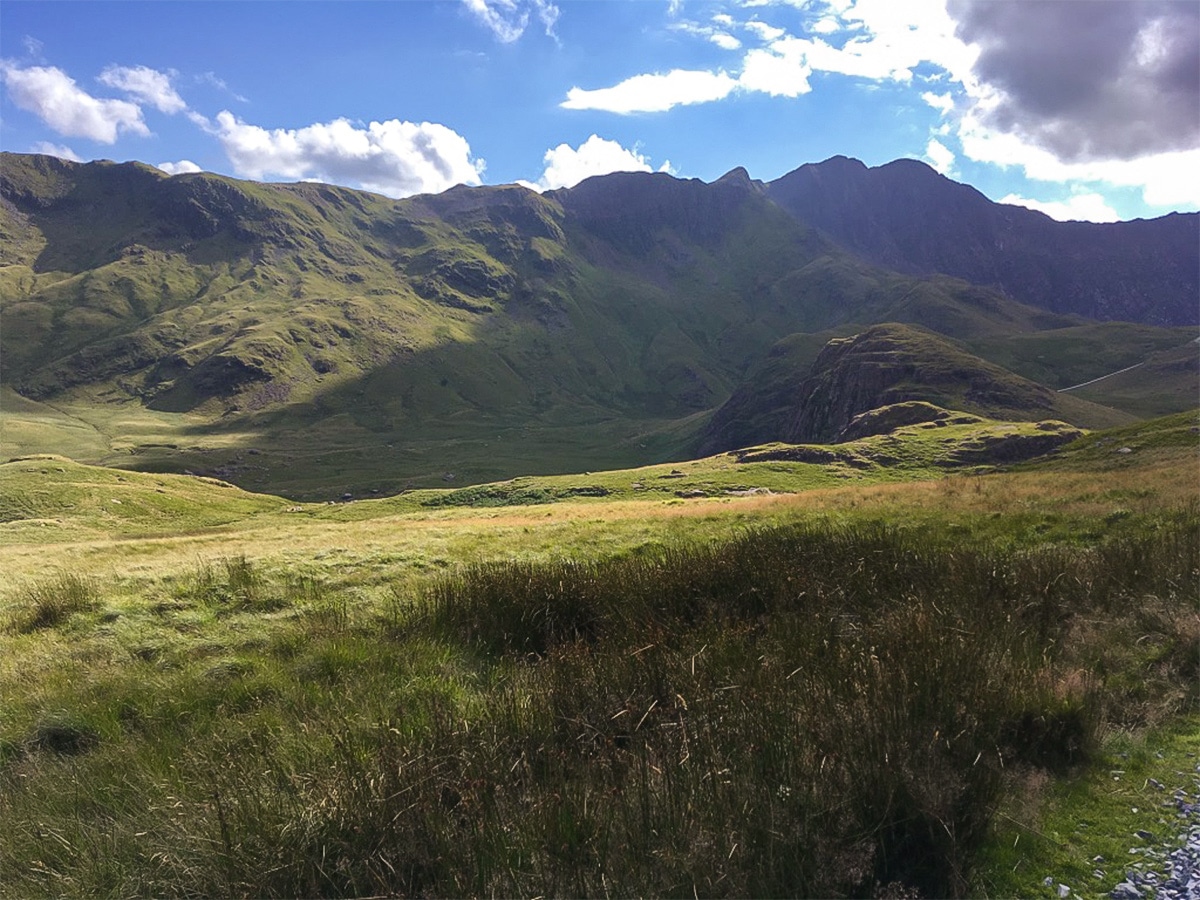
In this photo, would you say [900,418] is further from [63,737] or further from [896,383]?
[63,737]

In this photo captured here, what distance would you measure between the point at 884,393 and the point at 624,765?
440 feet

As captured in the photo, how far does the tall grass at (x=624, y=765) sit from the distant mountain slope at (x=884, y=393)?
116 meters

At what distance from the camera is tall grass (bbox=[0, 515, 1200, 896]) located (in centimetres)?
432

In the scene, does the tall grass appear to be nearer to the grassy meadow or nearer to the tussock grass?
the grassy meadow

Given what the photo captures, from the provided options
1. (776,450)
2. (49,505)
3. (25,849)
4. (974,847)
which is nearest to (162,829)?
(25,849)

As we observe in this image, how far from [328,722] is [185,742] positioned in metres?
1.82

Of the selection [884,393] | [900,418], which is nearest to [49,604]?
[900,418]

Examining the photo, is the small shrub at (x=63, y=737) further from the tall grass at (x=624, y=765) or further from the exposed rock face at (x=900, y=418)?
the exposed rock face at (x=900, y=418)

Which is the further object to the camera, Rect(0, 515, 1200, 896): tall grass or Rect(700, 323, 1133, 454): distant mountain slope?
Rect(700, 323, 1133, 454): distant mountain slope

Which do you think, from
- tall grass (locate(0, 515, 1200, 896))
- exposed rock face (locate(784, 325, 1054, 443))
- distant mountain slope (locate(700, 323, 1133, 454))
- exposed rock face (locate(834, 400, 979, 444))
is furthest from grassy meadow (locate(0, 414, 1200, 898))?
exposed rock face (locate(784, 325, 1054, 443))

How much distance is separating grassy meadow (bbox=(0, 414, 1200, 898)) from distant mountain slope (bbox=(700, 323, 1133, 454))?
113 m

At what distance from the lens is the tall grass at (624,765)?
14.2 ft

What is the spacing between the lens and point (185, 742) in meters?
6.48

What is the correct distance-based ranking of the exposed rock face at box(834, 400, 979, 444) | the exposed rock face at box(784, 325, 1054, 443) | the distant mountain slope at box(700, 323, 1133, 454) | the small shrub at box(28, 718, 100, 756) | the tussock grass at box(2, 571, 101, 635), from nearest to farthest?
1. the small shrub at box(28, 718, 100, 756)
2. the tussock grass at box(2, 571, 101, 635)
3. the exposed rock face at box(834, 400, 979, 444)
4. the distant mountain slope at box(700, 323, 1133, 454)
5. the exposed rock face at box(784, 325, 1054, 443)
